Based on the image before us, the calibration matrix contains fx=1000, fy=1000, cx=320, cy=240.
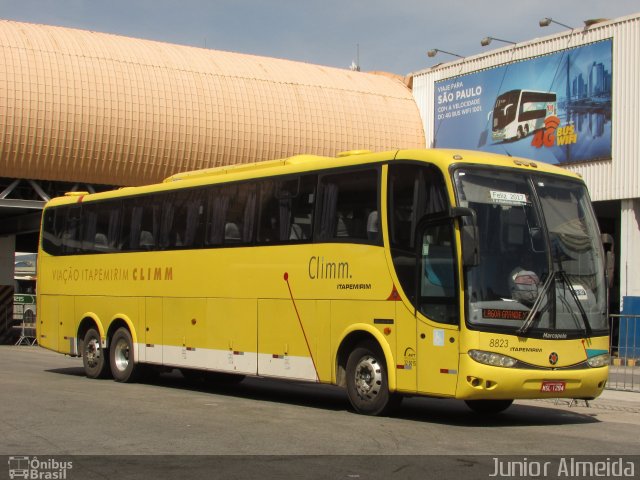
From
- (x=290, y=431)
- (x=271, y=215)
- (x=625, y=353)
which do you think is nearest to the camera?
(x=290, y=431)

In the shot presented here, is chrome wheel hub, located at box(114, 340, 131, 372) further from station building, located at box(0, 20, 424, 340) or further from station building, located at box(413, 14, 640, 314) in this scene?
station building, located at box(0, 20, 424, 340)

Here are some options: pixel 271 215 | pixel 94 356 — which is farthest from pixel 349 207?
pixel 94 356

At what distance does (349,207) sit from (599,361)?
3.98 m

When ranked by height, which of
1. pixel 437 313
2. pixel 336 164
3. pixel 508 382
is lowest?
pixel 508 382

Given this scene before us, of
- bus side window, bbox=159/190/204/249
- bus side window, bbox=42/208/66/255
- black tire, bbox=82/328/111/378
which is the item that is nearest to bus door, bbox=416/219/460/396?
bus side window, bbox=159/190/204/249

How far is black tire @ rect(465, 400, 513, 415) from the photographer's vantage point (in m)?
14.3

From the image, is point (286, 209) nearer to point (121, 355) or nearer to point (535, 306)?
point (535, 306)

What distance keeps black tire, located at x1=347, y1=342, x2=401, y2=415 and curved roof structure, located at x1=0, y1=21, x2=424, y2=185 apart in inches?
950

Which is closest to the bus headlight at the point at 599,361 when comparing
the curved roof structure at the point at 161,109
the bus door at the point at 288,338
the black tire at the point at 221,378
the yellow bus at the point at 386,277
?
the yellow bus at the point at 386,277

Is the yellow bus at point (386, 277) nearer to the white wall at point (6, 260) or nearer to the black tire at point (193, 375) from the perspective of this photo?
the black tire at point (193, 375)

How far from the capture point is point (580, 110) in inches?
1164

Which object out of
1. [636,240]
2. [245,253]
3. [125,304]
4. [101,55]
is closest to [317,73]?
[101,55]
